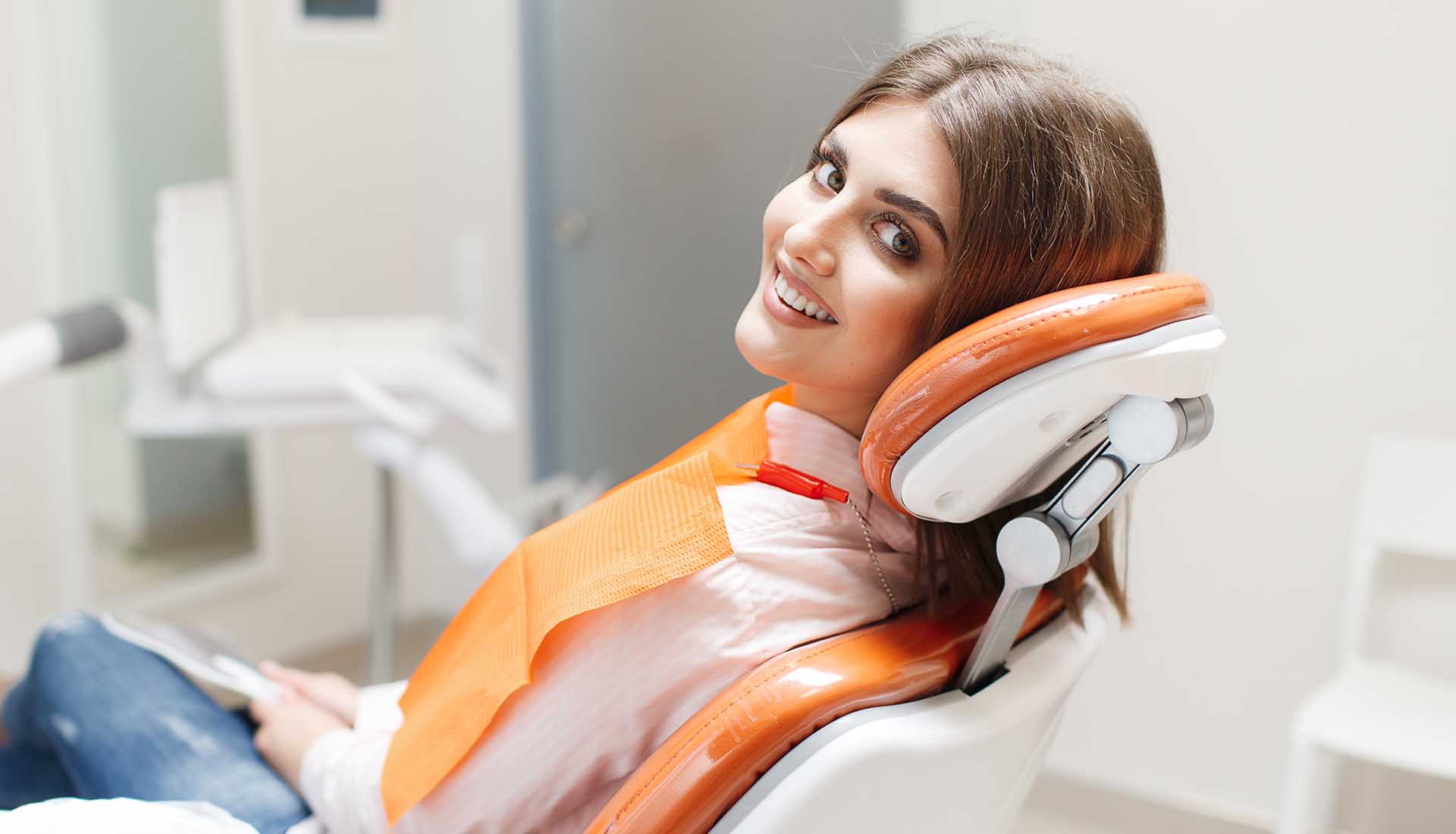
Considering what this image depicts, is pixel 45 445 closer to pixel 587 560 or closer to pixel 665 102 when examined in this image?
pixel 665 102

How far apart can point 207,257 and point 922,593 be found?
4.97 feet

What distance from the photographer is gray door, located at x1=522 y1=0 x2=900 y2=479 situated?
161 cm

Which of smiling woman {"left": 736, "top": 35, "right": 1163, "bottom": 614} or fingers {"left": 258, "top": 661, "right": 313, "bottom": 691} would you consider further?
fingers {"left": 258, "top": 661, "right": 313, "bottom": 691}

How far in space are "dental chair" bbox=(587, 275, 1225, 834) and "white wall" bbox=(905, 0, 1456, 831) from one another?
0.69 metres

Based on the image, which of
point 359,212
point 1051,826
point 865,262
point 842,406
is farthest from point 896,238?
point 359,212

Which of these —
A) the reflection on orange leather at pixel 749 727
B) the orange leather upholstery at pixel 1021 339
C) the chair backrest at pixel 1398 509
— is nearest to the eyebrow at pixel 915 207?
the orange leather upholstery at pixel 1021 339

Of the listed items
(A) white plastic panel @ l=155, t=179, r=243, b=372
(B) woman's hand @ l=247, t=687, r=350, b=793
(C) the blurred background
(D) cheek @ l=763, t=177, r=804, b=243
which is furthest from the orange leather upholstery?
(A) white plastic panel @ l=155, t=179, r=243, b=372

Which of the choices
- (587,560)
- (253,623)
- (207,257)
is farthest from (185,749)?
(253,623)

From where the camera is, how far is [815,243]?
0.80m

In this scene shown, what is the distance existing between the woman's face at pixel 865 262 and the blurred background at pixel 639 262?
30 cm

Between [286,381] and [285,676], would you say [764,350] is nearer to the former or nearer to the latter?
[285,676]

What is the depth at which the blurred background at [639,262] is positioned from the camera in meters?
1.34

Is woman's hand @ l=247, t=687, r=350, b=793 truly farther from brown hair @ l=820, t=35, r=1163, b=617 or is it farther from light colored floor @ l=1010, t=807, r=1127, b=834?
light colored floor @ l=1010, t=807, r=1127, b=834

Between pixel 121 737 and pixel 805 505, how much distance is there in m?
0.70
